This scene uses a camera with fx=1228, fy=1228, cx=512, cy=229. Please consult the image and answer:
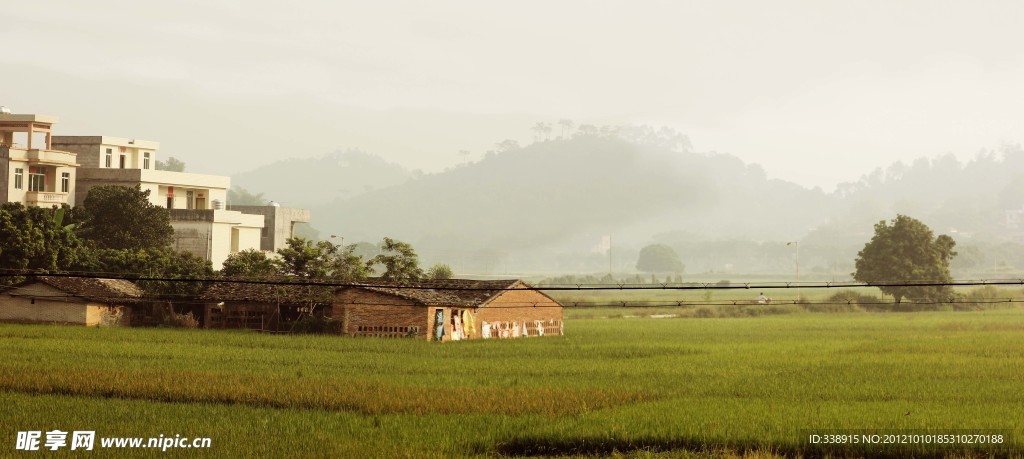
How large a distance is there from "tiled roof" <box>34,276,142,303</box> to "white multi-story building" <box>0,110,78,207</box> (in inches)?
680

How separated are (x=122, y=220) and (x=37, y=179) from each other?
6.70 meters

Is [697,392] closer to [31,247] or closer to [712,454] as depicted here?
[712,454]

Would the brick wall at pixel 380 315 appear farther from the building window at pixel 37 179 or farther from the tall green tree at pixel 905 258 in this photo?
the tall green tree at pixel 905 258

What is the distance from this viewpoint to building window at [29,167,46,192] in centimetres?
8038

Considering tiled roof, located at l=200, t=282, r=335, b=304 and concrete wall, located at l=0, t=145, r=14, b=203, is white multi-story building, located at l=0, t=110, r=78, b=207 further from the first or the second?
tiled roof, located at l=200, t=282, r=335, b=304

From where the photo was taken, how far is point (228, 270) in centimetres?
7062

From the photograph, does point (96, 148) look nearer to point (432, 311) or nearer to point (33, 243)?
point (33, 243)

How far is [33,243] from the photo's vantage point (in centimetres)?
6400

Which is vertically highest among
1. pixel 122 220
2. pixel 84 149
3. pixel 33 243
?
pixel 84 149

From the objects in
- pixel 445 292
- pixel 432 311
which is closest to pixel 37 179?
pixel 445 292

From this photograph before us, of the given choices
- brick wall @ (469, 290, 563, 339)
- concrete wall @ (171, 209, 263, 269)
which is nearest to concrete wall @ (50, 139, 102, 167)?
concrete wall @ (171, 209, 263, 269)

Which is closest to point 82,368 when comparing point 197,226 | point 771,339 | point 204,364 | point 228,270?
point 204,364

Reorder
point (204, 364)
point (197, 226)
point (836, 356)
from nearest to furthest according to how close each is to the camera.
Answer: point (204, 364)
point (836, 356)
point (197, 226)

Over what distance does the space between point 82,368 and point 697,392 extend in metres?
19.4
